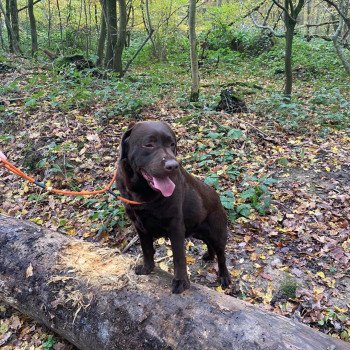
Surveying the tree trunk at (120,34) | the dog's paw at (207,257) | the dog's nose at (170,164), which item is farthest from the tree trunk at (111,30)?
the dog's nose at (170,164)

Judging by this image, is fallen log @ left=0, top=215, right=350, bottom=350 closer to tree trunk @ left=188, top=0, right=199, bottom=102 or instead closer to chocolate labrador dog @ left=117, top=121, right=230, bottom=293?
chocolate labrador dog @ left=117, top=121, right=230, bottom=293

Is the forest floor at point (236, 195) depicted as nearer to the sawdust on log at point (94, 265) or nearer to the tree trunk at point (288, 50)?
the sawdust on log at point (94, 265)

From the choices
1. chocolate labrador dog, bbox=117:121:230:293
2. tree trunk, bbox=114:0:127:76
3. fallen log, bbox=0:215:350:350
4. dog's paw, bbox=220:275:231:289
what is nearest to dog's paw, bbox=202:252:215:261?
dog's paw, bbox=220:275:231:289

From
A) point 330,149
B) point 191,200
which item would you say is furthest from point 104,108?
point 191,200

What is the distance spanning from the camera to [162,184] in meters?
2.77

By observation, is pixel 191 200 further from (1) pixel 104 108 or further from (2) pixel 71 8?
(2) pixel 71 8

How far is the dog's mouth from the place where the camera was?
108 inches

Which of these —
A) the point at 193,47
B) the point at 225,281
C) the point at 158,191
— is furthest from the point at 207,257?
the point at 193,47

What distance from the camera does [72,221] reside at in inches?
216

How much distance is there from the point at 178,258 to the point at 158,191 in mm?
649

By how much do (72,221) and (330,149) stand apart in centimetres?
517

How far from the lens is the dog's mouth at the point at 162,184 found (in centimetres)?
276

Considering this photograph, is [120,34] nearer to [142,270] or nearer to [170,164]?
[142,270]

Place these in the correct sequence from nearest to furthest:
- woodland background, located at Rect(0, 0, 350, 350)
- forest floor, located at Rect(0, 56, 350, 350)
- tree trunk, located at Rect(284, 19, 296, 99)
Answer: forest floor, located at Rect(0, 56, 350, 350) → woodland background, located at Rect(0, 0, 350, 350) → tree trunk, located at Rect(284, 19, 296, 99)
